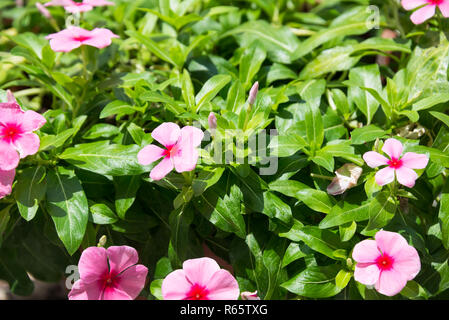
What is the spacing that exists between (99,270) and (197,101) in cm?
50

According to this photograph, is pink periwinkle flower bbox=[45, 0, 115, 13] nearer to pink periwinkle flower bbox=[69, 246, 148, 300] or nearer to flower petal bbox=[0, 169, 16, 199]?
flower petal bbox=[0, 169, 16, 199]

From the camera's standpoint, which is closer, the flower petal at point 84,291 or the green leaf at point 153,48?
the flower petal at point 84,291

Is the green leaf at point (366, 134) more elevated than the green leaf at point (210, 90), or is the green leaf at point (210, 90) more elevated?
the green leaf at point (210, 90)

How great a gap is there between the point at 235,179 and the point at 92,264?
385 mm

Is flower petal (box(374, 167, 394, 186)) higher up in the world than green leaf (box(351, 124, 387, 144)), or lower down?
higher up

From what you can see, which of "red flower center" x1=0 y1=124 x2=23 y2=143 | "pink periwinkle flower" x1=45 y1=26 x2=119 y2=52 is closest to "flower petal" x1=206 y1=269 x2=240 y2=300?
"red flower center" x1=0 y1=124 x2=23 y2=143

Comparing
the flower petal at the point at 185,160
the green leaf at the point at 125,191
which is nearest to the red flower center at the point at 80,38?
the green leaf at the point at 125,191

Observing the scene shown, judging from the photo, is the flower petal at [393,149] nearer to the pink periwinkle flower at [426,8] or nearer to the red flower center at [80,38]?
the pink periwinkle flower at [426,8]

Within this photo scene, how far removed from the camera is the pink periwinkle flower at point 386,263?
1.04m

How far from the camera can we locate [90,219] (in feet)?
4.07

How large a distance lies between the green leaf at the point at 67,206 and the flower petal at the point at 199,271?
0.88 feet

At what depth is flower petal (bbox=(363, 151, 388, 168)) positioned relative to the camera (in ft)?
3.58

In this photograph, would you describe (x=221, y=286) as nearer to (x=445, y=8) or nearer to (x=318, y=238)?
(x=318, y=238)

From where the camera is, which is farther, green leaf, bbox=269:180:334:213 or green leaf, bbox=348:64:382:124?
green leaf, bbox=348:64:382:124
